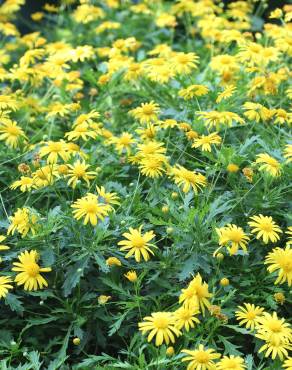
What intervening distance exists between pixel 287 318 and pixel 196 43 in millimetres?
2831

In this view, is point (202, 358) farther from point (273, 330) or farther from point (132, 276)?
point (132, 276)

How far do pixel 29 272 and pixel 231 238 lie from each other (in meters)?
0.77

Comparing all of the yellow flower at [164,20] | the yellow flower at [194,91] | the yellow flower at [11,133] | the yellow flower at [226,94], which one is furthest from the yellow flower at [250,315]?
the yellow flower at [164,20]

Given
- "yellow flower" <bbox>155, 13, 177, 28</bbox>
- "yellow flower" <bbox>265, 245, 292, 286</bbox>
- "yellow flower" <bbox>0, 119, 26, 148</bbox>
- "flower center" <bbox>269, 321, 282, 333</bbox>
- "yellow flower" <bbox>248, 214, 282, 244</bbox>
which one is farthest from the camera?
"yellow flower" <bbox>155, 13, 177, 28</bbox>

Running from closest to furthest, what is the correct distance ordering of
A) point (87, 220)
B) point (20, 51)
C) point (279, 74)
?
point (87, 220) → point (279, 74) → point (20, 51)

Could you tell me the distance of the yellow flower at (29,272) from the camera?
2.57 meters

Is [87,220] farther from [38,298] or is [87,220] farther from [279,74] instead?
[279,74]

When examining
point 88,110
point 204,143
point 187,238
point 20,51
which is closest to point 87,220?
point 187,238

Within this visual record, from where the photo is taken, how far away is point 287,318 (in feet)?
9.13

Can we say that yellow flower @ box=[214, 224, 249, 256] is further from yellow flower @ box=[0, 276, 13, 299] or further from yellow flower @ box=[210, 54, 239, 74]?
yellow flower @ box=[210, 54, 239, 74]

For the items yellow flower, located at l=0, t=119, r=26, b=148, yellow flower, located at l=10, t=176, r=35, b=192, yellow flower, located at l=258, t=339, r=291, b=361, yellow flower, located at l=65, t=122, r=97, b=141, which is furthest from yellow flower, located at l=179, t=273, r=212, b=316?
yellow flower, located at l=0, t=119, r=26, b=148

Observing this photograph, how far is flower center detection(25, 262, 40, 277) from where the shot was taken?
259 cm

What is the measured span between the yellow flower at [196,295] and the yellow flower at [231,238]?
18 centimetres

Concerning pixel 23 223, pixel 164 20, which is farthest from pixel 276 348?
pixel 164 20
